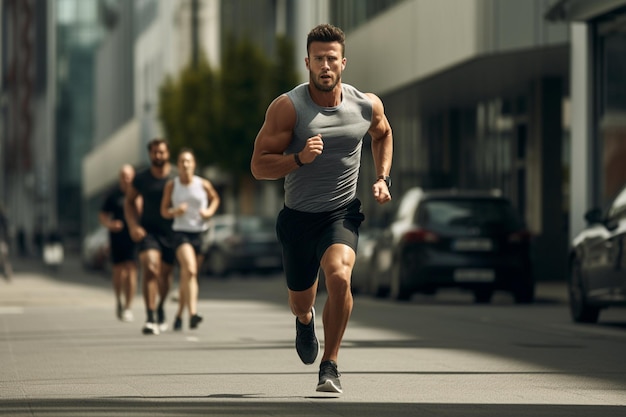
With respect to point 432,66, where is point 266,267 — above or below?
below

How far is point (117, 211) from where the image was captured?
20250 millimetres

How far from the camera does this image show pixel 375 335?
53.6 ft

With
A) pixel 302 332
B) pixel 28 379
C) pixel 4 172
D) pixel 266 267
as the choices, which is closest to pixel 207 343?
pixel 28 379

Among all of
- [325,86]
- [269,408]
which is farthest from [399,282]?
[269,408]

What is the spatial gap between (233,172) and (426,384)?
1539 inches

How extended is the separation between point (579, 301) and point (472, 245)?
502 cm

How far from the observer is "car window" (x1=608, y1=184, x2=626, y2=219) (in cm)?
1705

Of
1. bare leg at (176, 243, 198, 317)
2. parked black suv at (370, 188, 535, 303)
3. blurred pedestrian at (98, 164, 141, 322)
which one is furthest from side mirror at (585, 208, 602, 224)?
parked black suv at (370, 188, 535, 303)

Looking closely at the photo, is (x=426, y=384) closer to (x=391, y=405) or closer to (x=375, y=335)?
(x=391, y=405)

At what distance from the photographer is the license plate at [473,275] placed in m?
23.0

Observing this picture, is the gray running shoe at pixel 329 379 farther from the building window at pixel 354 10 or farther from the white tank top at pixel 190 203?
the building window at pixel 354 10

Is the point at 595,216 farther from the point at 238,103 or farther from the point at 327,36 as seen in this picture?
the point at 238,103

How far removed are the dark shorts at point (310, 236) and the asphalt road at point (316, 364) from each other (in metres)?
0.73

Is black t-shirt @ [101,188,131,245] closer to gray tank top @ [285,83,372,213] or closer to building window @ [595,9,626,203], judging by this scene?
building window @ [595,9,626,203]
